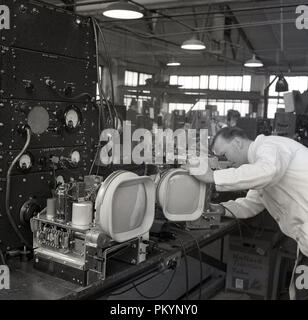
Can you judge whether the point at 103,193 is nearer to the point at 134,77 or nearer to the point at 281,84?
the point at 281,84

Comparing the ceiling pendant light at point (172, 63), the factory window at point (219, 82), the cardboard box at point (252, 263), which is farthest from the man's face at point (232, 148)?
the factory window at point (219, 82)

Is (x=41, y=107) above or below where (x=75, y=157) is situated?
above

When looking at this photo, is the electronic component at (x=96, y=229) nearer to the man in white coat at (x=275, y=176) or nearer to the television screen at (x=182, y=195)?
the television screen at (x=182, y=195)

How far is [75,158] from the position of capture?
6.34ft

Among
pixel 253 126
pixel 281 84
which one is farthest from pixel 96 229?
pixel 281 84

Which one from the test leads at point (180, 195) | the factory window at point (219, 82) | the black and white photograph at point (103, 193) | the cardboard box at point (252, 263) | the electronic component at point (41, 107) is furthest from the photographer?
the factory window at point (219, 82)

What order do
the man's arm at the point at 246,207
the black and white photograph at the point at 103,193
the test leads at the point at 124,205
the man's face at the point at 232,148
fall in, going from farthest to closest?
the man's arm at the point at 246,207 < the man's face at the point at 232,148 < the black and white photograph at the point at 103,193 < the test leads at the point at 124,205

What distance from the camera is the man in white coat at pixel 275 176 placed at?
6.08 feet

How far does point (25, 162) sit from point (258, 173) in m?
1.03

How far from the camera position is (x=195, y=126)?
5.52 meters

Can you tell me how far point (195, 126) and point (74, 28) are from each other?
379 cm

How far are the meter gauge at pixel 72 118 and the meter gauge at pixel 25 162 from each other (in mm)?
251

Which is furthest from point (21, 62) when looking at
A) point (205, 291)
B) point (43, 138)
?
point (205, 291)
